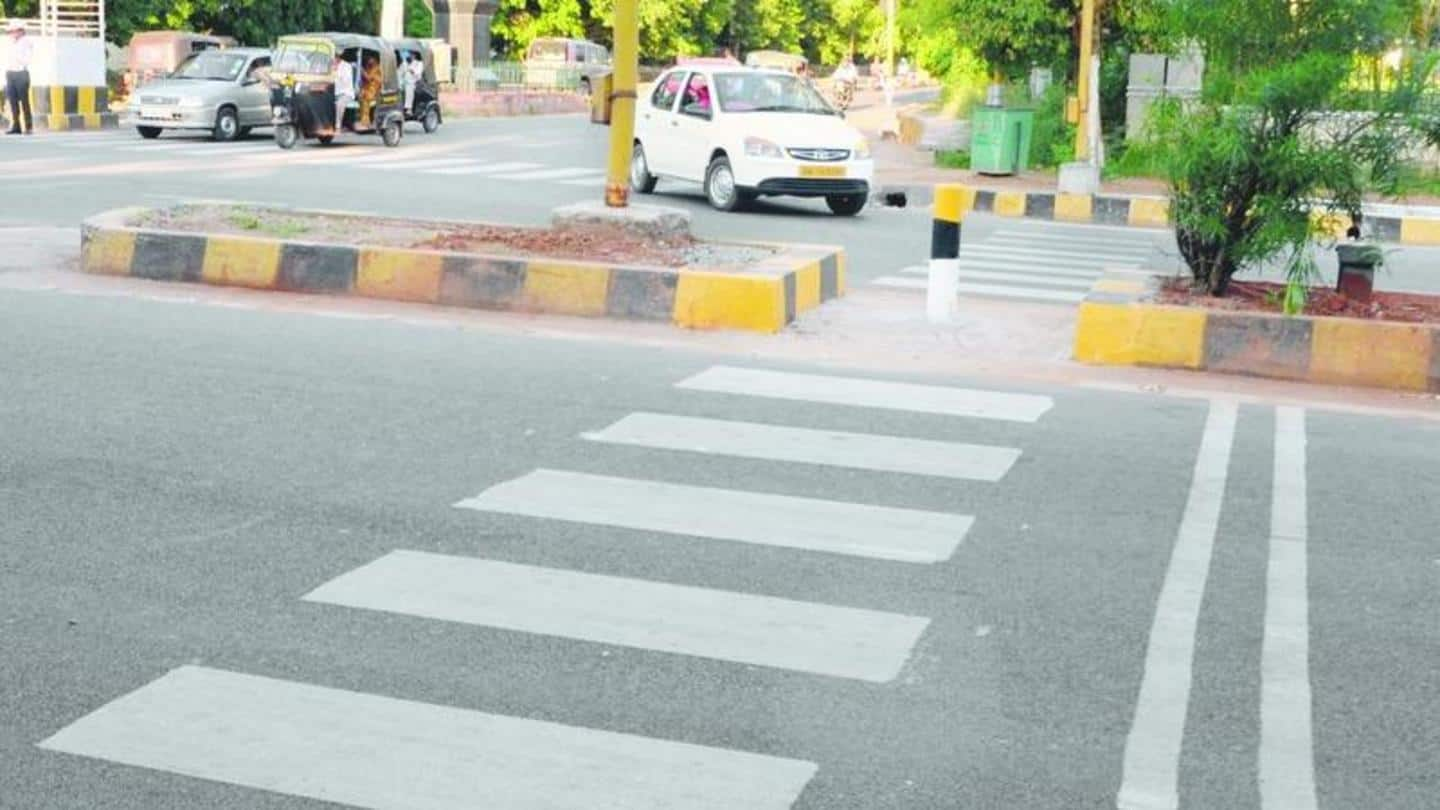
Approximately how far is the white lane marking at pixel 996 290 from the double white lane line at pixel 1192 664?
6.50 m

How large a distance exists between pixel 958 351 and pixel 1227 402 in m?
1.90

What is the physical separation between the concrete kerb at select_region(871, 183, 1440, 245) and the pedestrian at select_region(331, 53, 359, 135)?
32.3 feet

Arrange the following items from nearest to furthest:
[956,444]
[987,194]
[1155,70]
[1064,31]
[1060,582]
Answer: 1. [1060,582]
2. [956,444]
3. [987,194]
4. [1155,70]
5. [1064,31]

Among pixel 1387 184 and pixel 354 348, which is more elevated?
pixel 1387 184

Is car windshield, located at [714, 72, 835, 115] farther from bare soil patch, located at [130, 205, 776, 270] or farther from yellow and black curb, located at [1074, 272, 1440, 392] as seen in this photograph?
yellow and black curb, located at [1074, 272, 1440, 392]

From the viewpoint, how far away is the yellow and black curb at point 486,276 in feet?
37.3

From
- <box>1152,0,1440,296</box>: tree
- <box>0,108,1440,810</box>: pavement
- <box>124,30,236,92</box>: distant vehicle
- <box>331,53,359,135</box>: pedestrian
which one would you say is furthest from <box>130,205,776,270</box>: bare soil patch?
<box>124,30,236,92</box>: distant vehicle

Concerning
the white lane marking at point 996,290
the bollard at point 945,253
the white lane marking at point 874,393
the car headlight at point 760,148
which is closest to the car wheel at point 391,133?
the car headlight at point 760,148

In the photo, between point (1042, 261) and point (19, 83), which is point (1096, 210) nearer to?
point (1042, 261)

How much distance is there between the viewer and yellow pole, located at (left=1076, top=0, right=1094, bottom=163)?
24.9m

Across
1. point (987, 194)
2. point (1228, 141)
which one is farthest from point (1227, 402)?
point (987, 194)

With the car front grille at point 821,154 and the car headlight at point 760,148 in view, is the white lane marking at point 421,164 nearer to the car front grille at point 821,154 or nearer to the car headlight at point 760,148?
the car headlight at point 760,148

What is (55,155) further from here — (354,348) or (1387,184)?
(1387,184)

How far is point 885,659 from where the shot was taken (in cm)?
515
